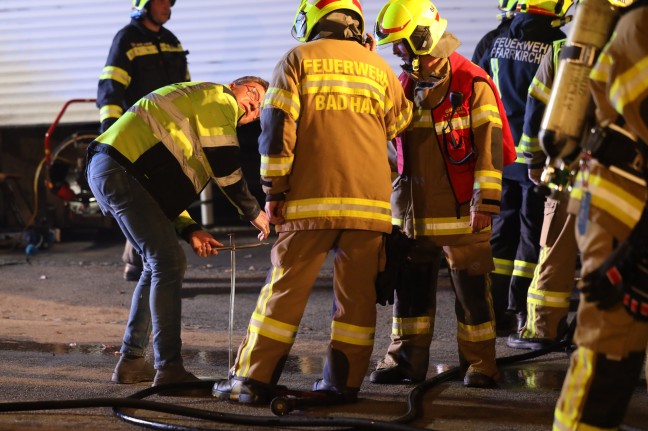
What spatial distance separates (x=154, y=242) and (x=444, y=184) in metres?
1.62

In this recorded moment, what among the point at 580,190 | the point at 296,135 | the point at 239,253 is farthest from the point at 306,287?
the point at 239,253

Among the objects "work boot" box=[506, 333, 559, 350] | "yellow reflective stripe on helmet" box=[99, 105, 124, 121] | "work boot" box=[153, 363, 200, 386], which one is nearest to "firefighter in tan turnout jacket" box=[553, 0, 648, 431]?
"work boot" box=[153, 363, 200, 386]

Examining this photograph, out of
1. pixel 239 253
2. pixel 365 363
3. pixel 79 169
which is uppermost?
pixel 365 363

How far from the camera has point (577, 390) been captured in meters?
3.67

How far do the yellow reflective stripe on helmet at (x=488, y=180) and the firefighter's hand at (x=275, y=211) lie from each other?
114 cm

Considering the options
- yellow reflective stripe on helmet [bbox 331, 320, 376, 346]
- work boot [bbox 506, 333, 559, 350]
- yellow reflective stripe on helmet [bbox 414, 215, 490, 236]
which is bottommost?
work boot [bbox 506, 333, 559, 350]

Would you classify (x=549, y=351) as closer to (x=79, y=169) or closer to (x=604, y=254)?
(x=604, y=254)

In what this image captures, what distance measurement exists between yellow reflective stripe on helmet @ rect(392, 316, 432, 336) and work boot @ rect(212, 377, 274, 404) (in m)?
1.04

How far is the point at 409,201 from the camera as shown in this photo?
5.86 m

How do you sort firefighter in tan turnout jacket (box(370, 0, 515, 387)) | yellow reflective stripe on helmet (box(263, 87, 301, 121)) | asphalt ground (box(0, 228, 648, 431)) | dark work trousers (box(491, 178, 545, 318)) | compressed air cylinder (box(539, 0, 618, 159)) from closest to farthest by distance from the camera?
compressed air cylinder (box(539, 0, 618, 159))
asphalt ground (box(0, 228, 648, 431))
yellow reflective stripe on helmet (box(263, 87, 301, 121))
firefighter in tan turnout jacket (box(370, 0, 515, 387))
dark work trousers (box(491, 178, 545, 318))

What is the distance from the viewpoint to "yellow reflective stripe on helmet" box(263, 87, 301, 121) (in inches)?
195

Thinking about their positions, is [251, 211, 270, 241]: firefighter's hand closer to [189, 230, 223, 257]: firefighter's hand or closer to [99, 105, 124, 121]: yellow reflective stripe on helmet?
[189, 230, 223, 257]: firefighter's hand

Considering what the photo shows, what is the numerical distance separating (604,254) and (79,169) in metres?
7.44

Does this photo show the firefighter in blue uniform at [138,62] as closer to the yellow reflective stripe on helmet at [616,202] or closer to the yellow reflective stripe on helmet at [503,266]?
the yellow reflective stripe on helmet at [503,266]
